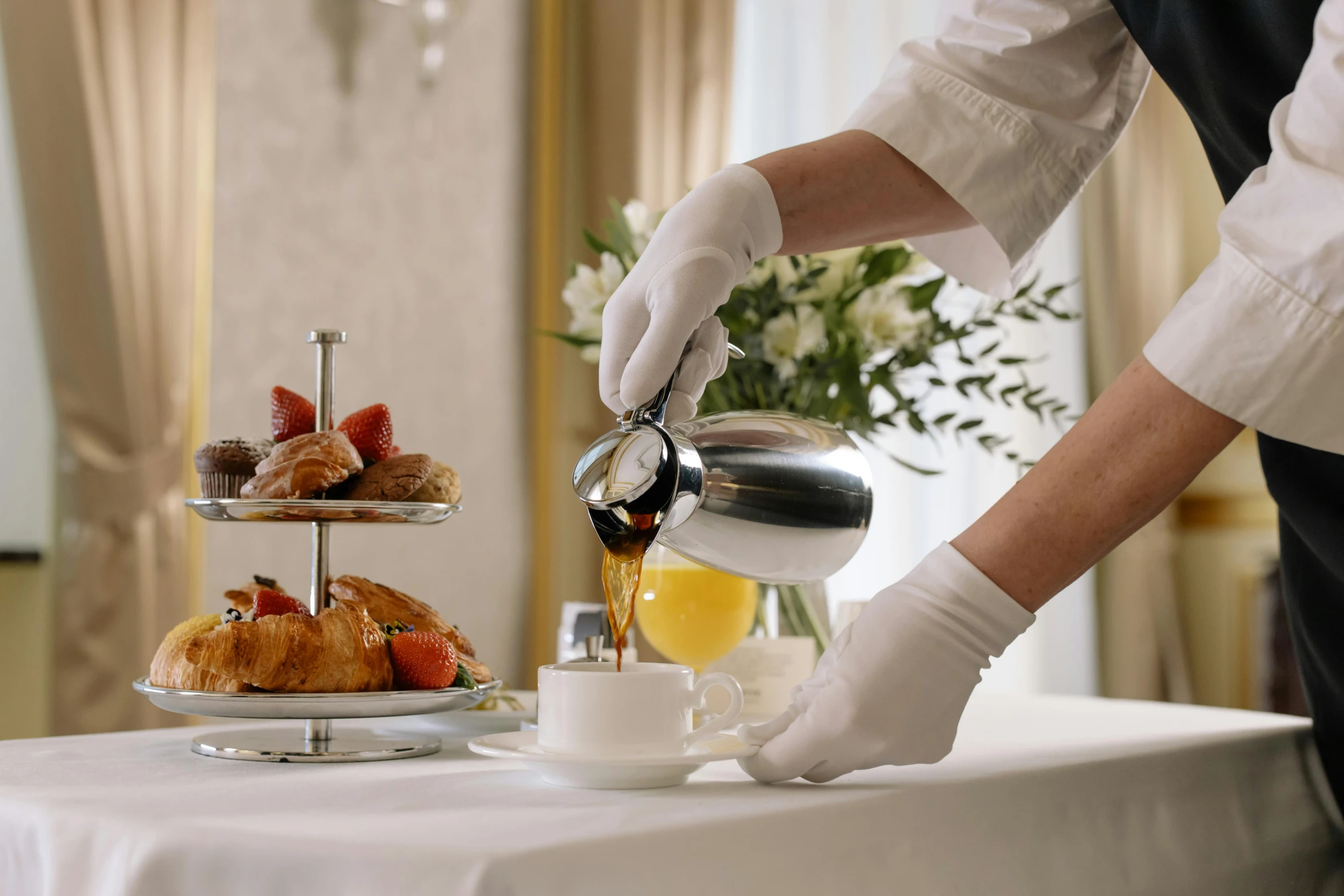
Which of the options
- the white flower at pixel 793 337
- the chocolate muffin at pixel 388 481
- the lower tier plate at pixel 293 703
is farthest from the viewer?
the white flower at pixel 793 337

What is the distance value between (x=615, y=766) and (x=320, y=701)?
0.20 meters


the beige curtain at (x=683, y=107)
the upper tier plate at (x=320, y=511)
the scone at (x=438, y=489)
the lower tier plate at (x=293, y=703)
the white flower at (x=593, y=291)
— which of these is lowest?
the lower tier plate at (x=293, y=703)

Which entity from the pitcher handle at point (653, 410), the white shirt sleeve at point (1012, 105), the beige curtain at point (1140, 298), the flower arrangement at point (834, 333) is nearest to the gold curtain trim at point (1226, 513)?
the beige curtain at point (1140, 298)

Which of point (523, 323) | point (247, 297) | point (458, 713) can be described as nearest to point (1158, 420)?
point (458, 713)

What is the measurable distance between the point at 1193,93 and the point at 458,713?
774mm

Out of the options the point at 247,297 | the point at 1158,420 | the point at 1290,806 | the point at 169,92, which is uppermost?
the point at 169,92

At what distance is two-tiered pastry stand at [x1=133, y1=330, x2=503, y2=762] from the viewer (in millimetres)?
749

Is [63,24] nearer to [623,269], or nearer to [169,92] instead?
[169,92]

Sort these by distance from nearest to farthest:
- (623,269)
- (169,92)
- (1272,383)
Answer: (1272,383)
(623,269)
(169,92)

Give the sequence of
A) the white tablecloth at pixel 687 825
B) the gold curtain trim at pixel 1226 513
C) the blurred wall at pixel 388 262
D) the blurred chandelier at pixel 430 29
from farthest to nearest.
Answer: the blurred chandelier at pixel 430 29
the gold curtain trim at pixel 1226 513
the blurred wall at pixel 388 262
the white tablecloth at pixel 687 825

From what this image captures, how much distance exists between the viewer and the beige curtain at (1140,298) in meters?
2.80

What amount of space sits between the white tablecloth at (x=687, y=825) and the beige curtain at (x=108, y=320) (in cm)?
146

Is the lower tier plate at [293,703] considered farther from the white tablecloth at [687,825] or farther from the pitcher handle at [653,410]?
the pitcher handle at [653,410]

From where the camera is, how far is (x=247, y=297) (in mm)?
2729
